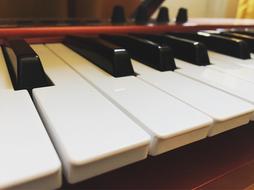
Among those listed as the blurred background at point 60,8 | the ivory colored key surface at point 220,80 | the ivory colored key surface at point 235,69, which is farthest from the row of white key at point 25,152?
the blurred background at point 60,8

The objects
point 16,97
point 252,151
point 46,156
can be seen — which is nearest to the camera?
point 46,156

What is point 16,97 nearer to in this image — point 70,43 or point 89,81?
point 89,81

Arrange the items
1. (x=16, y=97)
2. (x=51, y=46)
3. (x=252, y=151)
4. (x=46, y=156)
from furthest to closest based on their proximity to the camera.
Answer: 1. (x=51, y=46)
2. (x=252, y=151)
3. (x=16, y=97)
4. (x=46, y=156)

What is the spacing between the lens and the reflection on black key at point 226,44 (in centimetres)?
70

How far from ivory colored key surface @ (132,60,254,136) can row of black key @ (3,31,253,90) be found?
5cm

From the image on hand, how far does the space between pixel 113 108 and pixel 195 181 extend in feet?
0.55

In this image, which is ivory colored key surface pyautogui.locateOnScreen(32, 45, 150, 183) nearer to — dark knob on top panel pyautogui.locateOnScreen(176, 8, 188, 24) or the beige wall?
dark knob on top panel pyautogui.locateOnScreen(176, 8, 188, 24)

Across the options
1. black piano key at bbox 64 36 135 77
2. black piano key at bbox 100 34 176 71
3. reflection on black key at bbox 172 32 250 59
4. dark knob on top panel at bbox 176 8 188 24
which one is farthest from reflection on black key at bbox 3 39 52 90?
dark knob on top panel at bbox 176 8 188 24

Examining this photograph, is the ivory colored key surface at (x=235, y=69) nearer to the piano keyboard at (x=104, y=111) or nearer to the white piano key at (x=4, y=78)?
the piano keyboard at (x=104, y=111)

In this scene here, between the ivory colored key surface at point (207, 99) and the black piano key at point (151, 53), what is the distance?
0.12ft

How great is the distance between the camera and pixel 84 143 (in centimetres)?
25

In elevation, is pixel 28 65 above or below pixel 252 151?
above

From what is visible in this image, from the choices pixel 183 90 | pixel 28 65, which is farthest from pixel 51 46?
pixel 183 90

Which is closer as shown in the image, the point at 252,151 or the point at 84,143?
the point at 84,143
